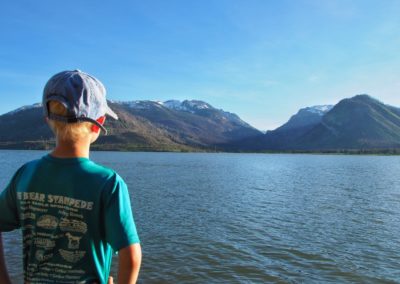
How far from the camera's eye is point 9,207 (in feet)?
12.7

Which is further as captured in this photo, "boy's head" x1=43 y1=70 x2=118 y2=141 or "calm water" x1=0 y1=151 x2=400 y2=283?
"calm water" x1=0 y1=151 x2=400 y2=283

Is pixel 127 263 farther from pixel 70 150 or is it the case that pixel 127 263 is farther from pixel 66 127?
pixel 66 127

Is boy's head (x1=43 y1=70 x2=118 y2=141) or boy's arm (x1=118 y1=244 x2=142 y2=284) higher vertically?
boy's head (x1=43 y1=70 x2=118 y2=141)

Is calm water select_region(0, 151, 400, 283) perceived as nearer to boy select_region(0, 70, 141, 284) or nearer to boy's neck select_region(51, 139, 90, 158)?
boy select_region(0, 70, 141, 284)

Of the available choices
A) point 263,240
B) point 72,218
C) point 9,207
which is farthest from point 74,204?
point 263,240

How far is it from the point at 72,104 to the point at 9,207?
1374 mm

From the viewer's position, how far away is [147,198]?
46.2 metres

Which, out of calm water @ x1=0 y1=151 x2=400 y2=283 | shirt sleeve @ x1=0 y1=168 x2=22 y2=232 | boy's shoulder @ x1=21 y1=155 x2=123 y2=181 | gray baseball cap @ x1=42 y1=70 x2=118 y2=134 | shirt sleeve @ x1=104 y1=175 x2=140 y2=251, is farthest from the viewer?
calm water @ x1=0 y1=151 x2=400 y2=283

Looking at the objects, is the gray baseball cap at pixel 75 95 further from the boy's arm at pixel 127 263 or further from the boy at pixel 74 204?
the boy's arm at pixel 127 263

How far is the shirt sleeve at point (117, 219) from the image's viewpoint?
331 centimetres

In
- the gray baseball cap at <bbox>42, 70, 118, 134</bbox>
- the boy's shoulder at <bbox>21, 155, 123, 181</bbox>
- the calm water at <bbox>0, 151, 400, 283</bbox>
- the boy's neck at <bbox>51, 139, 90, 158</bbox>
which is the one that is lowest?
the calm water at <bbox>0, 151, 400, 283</bbox>

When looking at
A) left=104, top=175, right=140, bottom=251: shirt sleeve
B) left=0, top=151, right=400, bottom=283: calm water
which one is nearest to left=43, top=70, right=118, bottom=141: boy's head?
left=104, top=175, right=140, bottom=251: shirt sleeve

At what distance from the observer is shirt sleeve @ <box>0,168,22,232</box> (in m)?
3.86

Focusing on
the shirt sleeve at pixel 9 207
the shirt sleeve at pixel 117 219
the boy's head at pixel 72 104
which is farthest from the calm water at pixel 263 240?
the boy's head at pixel 72 104
